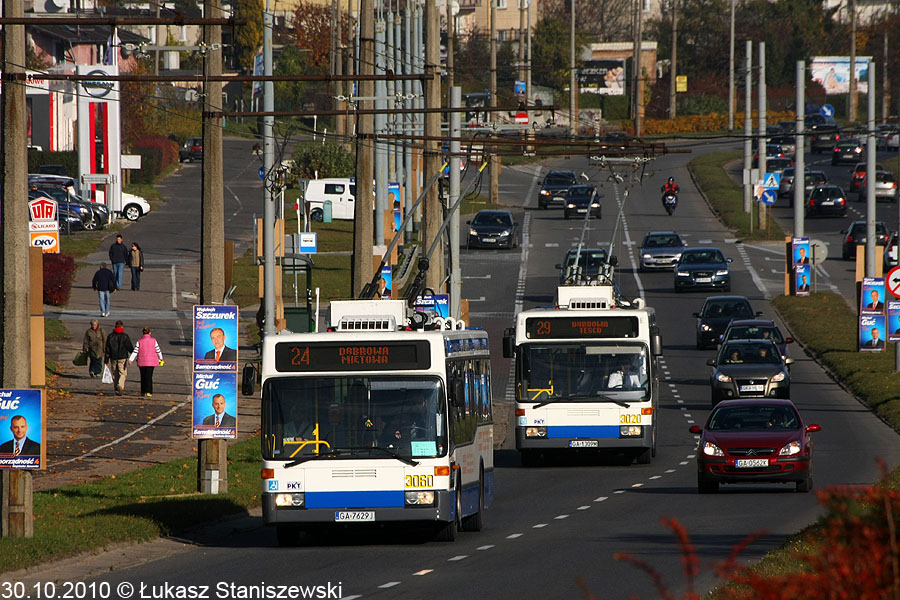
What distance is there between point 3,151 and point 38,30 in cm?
7093

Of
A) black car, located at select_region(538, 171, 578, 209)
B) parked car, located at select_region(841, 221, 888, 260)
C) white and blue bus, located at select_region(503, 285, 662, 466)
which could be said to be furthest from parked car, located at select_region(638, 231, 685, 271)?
white and blue bus, located at select_region(503, 285, 662, 466)

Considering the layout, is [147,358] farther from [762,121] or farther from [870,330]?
[762,121]

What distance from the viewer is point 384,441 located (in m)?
16.9

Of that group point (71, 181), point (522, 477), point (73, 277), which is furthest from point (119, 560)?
point (71, 181)

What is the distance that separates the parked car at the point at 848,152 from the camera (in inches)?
3959

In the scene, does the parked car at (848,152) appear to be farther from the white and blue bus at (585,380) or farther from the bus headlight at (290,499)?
the bus headlight at (290,499)

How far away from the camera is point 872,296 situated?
37750mm

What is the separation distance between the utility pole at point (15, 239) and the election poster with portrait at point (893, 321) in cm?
2325

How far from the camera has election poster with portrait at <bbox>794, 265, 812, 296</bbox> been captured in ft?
167

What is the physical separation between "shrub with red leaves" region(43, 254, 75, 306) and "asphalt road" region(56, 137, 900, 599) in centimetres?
1393

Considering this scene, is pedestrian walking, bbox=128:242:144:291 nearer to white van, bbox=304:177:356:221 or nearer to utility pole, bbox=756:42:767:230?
white van, bbox=304:177:356:221

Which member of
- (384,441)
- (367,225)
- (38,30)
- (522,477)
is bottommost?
(522,477)

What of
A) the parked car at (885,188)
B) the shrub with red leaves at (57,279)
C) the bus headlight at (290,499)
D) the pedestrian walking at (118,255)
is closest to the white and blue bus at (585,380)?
the bus headlight at (290,499)

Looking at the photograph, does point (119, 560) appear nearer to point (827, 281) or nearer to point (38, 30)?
point (827, 281)
